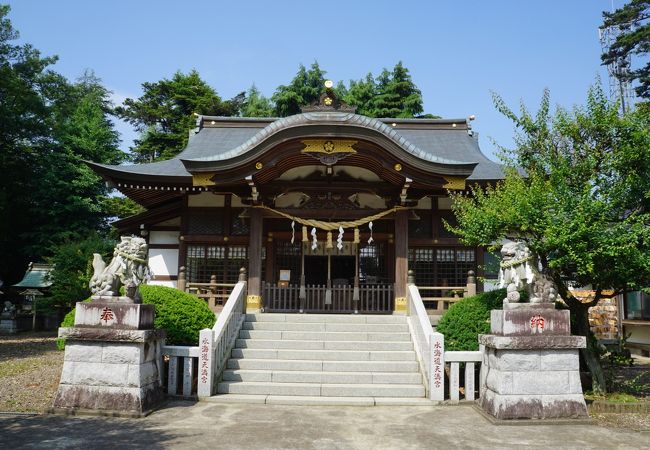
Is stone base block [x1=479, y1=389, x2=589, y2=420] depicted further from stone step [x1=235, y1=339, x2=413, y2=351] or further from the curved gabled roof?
the curved gabled roof

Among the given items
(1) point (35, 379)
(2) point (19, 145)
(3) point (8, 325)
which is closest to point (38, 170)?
(2) point (19, 145)

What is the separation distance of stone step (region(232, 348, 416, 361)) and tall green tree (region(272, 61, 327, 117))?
2583cm

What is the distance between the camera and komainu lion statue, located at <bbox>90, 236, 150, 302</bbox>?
7625 millimetres

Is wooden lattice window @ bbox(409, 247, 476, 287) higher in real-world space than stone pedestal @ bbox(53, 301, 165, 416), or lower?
higher

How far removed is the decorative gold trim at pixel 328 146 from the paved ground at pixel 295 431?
20.4 feet

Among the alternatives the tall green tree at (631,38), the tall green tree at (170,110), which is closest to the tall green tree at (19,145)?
the tall green tree at (170,110)

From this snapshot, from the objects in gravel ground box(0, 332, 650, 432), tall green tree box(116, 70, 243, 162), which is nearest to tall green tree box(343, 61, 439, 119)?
tall green tree box(116, 70, 243, 162)

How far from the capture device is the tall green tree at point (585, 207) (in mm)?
7668

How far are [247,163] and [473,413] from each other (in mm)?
7309

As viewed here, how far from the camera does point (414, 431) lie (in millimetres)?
6637

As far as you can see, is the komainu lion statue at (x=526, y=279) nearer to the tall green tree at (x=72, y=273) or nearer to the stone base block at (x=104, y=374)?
the stone base block at (x=104, y=374)

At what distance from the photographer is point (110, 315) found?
7.47 metres

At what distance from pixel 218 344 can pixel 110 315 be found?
82.5 inches

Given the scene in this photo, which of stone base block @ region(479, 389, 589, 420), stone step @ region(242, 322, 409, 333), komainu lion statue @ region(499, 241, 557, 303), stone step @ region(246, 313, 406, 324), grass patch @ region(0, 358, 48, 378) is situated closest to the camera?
stone base block @ region(479, 389, 589, 420)
